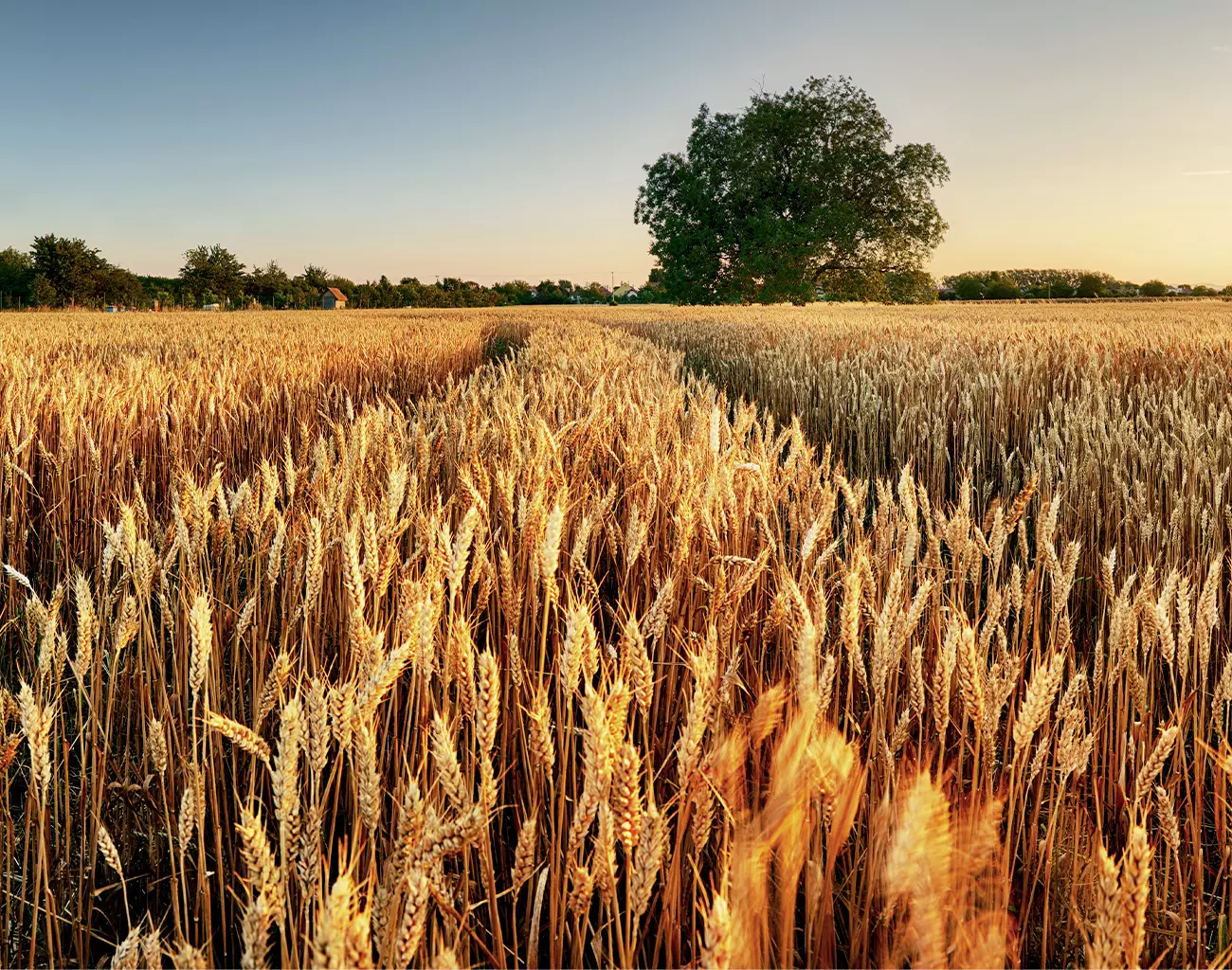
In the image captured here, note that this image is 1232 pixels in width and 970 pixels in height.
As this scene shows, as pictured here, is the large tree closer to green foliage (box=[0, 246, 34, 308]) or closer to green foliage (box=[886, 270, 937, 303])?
green foliage (box=[886, 270, 937, 303])

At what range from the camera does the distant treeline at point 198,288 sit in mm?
54812

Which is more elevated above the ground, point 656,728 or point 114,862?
point 114,862

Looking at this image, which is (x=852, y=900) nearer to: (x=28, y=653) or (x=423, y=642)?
(x=423, y=642)

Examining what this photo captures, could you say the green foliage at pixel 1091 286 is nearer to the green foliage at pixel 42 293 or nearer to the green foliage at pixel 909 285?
the green foliage at pixel 909 285

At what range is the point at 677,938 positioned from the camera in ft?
2.70

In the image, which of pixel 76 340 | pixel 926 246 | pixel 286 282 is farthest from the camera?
pixel 286 282

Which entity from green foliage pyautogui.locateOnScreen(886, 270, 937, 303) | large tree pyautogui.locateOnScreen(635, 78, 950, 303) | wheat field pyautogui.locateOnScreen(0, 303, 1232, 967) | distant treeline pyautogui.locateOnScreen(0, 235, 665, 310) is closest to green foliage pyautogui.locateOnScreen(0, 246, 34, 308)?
distant treeline pyautogui.locateOnScreen(0, 235, 665, 310)

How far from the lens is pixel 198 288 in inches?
2314

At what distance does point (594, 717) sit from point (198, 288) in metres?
68.1

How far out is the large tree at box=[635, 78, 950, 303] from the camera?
27.8 m

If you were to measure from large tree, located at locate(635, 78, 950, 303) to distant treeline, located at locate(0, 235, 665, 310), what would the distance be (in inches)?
590

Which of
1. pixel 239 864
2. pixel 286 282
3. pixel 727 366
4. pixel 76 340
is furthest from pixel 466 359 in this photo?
pixel 286 282

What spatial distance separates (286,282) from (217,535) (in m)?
75.3

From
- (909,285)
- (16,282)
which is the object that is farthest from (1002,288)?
(16,282)
